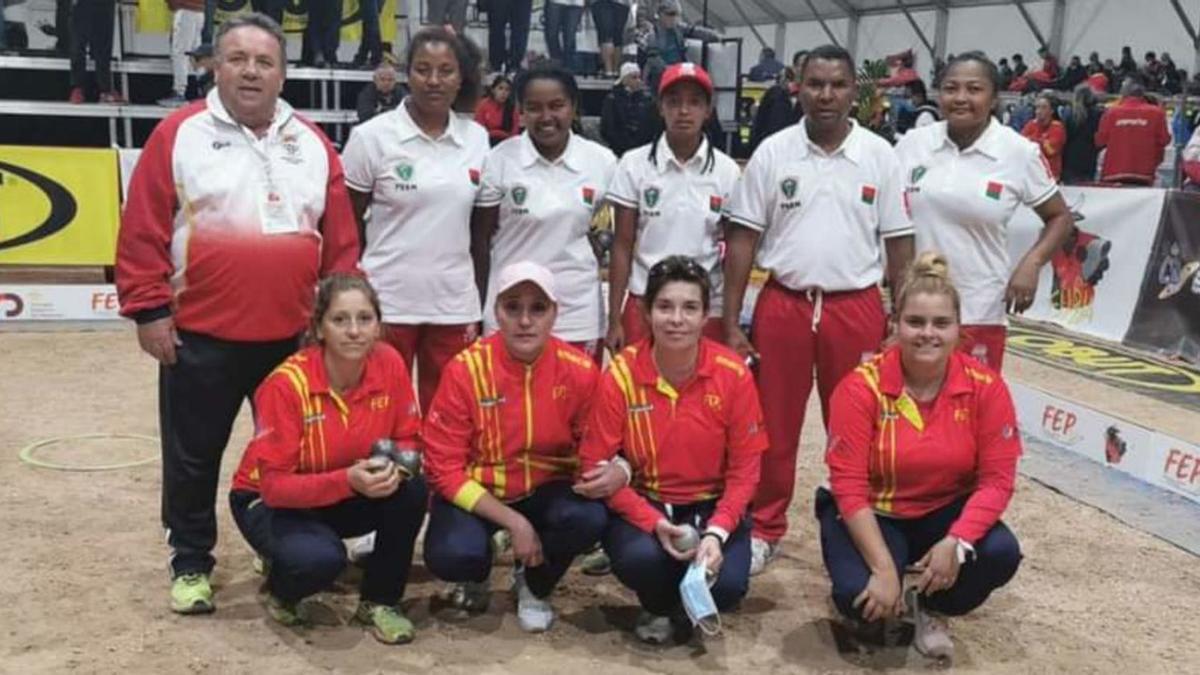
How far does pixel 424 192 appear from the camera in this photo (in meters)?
3.76

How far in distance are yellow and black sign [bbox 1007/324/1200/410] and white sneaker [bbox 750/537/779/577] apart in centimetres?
374

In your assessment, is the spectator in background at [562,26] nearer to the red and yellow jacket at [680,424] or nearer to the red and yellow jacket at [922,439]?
the red and yellow jacket at [680,424]

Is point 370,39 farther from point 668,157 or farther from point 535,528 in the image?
point 535,528

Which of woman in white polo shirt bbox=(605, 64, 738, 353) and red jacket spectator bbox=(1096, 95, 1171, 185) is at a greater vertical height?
red jacket spectator bbox=(1096, 95, 1171, 185)

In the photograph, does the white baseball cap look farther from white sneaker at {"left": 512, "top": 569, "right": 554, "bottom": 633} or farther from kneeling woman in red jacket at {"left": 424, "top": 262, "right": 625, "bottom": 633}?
white sneaker at {"left": 512, "top": 569, "right": 554, "bottom": 633}

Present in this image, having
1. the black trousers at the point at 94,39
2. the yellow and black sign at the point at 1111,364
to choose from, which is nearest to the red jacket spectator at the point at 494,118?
the black trousers at the point at 94,39

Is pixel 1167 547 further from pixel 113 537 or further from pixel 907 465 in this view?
pixel 113 537

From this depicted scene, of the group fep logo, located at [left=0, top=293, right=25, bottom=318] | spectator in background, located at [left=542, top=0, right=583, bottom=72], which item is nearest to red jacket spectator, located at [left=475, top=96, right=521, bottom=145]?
spectator in background, located at [left=542, top=0, right=583, bottom=72]

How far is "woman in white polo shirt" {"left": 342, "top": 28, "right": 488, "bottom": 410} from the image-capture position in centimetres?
374

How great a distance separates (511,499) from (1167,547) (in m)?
2.61

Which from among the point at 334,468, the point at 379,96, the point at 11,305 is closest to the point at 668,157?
the point at 334,468

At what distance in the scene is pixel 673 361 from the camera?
3.48 meters

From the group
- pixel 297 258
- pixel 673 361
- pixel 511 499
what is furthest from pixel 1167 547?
pixel 297 258

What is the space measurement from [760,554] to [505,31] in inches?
332
